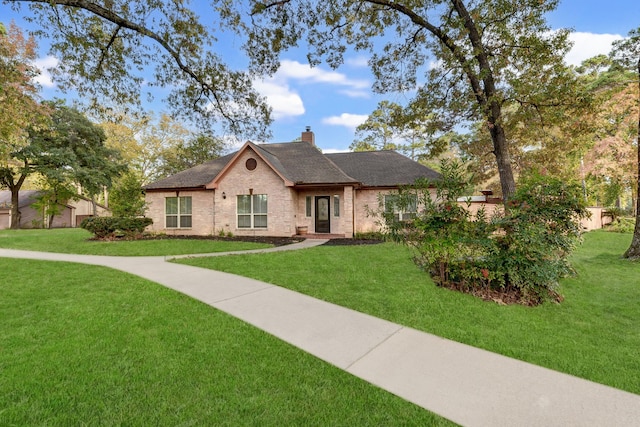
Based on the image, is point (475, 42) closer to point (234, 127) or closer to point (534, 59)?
point (534, 59)

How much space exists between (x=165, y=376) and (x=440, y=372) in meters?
2.70

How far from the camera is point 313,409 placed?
2.34m

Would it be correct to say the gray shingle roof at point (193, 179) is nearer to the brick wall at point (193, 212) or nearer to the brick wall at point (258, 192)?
the brick wall at point (193, 212)

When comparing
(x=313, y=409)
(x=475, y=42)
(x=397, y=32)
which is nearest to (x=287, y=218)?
(x=397, y=32)

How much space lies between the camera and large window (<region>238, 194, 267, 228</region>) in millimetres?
15242

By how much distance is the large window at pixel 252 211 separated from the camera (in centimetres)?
1524

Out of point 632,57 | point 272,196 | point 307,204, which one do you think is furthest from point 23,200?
point 632,57

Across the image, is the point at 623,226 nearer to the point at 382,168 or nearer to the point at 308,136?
the point at 382,168

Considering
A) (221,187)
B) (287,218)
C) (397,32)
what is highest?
(397,32)

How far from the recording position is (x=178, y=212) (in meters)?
16.4

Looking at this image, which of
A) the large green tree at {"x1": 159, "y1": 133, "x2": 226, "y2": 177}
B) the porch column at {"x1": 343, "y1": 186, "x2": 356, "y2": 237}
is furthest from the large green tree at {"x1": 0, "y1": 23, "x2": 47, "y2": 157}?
the large green tree at {"x1": 159, "y1": 133, "x2": 226, "y2": 177}

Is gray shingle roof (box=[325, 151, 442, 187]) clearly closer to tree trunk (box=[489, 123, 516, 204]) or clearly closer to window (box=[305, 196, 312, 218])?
window (box=[305, 196, 312, 218])

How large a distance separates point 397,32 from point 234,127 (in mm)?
6843

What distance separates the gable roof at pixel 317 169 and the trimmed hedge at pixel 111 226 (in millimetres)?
3337
